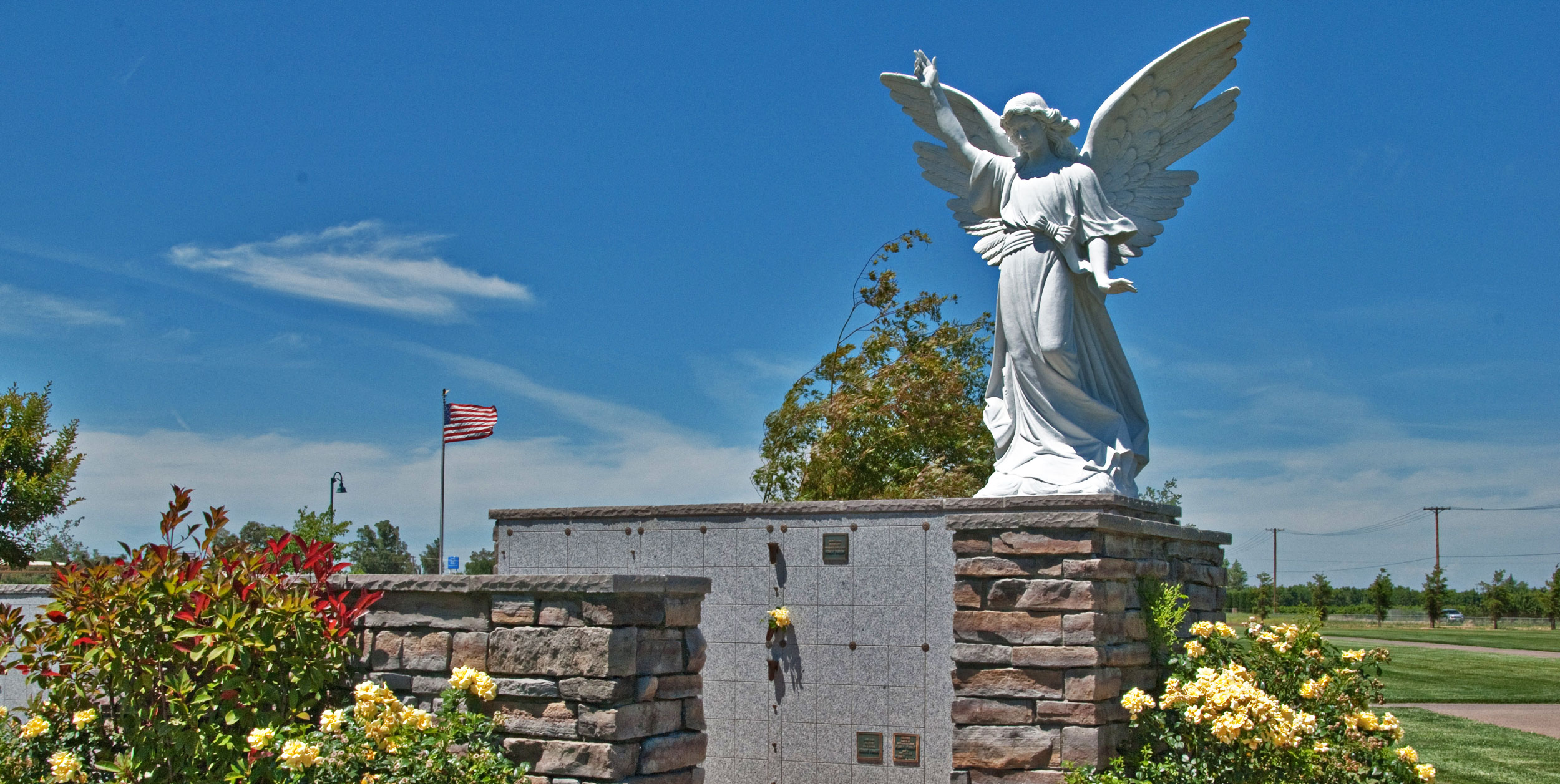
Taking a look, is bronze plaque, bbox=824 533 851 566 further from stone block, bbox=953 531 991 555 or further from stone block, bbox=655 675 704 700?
stone block, bbox=655 675 704 700

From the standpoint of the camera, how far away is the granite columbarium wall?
19.5 feet

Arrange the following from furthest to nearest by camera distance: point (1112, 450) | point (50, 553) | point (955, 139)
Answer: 1. point (50, 553)
2. point (955, 139)
3. point (1112, 450)

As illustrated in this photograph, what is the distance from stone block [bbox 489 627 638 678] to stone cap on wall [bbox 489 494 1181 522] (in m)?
2.15

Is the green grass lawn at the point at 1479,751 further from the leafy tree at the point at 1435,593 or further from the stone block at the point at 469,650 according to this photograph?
the leafy tree at the point at 1435,593

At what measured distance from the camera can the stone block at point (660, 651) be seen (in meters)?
4.84

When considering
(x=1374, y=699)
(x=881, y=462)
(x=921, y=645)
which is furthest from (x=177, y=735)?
(x=881, y=462)

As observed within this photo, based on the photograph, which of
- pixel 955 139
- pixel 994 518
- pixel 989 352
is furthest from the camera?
pixel 989 352

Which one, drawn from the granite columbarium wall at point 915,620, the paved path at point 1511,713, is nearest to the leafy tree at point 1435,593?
the paved path at point 1511,713

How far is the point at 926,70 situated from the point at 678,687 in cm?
426

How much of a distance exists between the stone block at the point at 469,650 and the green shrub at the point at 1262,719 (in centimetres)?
289

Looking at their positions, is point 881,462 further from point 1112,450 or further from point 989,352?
point 1112,450

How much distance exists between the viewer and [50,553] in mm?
21250

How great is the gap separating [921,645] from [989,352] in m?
8.77

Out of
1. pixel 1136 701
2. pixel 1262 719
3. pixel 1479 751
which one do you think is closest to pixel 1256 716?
pixel 1262 719
